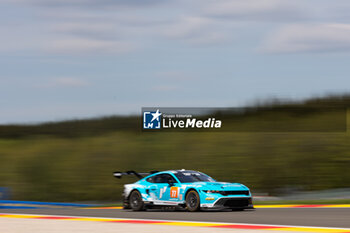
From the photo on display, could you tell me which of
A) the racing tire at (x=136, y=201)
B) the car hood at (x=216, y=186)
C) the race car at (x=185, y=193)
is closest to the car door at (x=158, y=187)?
the race car at (x=185, y=193)

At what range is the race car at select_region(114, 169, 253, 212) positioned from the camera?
1742 centimetres

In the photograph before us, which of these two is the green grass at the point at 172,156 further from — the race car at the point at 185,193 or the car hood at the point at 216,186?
the car hood at the point at 216,186

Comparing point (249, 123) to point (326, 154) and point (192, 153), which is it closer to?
point (192, 153)

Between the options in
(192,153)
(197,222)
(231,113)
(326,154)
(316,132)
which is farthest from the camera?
(231,113)

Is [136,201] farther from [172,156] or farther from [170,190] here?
[172,156]

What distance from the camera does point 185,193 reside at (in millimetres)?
18094

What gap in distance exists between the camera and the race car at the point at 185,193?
17422 millimetres

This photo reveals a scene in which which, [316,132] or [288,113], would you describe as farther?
[288,113]

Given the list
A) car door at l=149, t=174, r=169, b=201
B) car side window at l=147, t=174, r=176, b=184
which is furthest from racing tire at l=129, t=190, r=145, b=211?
car side window at l=147, t=174, r=176, b=184

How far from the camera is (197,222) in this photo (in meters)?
13.7

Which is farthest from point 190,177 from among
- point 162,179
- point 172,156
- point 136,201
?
point 172,156

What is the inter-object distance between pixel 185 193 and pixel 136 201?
83.2 inches

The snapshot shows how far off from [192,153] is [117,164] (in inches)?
159

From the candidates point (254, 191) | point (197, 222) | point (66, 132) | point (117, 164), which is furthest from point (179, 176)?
point (66, 132)
